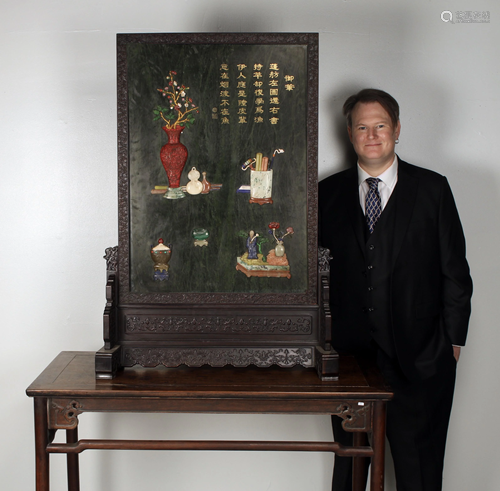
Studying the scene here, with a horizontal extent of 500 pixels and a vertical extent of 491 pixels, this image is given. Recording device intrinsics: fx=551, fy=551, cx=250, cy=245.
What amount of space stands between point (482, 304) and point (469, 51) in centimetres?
123

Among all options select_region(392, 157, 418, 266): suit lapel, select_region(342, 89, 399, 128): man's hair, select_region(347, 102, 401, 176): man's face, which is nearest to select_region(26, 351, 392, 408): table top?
select_region(392, 157, 418, 266): suit lapel

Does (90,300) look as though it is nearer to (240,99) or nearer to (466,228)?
(240,99)

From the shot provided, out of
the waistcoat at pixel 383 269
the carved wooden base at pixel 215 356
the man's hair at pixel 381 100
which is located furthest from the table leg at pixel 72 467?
the man's hair at pixel 381 100

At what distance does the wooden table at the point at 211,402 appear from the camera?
1901 millimetres

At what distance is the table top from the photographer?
6.23ft

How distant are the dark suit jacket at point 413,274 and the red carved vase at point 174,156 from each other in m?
0.75

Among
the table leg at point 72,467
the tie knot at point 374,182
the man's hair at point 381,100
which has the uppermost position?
the man's hair at point 381,100

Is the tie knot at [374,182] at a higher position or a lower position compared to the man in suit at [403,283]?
higher

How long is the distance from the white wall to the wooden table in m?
0.79

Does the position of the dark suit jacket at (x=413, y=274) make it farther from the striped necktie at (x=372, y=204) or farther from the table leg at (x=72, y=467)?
the table leg at (x=72, y=467)

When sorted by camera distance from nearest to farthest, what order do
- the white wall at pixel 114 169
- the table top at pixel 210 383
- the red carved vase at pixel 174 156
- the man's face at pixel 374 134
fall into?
the table top at pixel 210 383, the red carved vase at pixel 174 156, the man's face at pixel 374 134, the white wall at pixel 114 169

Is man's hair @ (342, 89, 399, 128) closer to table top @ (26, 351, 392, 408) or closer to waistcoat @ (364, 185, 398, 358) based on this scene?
waistcoat @ (364, 185, 398, 358)

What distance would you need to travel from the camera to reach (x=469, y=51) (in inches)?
104
